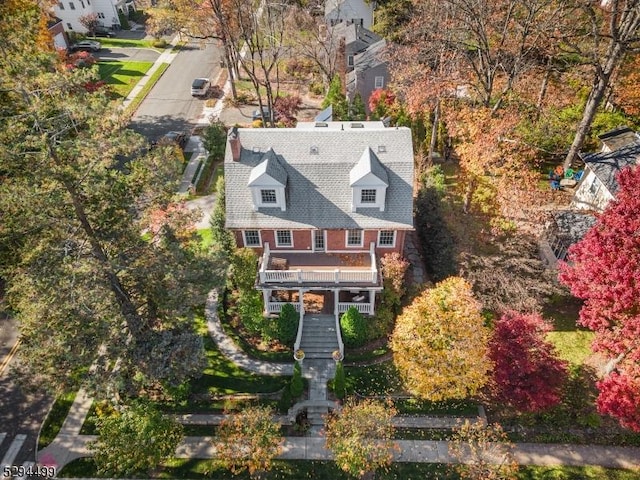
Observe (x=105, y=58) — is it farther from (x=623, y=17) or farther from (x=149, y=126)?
(x=623, y=17)

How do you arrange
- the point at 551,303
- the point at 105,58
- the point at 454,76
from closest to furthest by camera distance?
1. the point at 551,303
2. the point at 454,76
3. the point at 105,58

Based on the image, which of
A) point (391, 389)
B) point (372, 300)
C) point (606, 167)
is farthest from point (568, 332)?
point (606, 167)

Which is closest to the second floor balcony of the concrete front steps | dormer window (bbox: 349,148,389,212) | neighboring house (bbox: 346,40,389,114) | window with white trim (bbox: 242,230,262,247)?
window with white trim (bbox: 242,230,262,247)

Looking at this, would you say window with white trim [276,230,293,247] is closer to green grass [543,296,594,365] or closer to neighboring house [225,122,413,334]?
neighboring house [225,122,413,334]

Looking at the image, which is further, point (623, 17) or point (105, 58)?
point (105, 58)

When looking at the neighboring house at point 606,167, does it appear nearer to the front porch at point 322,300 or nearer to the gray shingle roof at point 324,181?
the gray shingle roof at point 324,181

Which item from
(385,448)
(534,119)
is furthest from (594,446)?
(534,119)

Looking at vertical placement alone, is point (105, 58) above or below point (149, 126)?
above

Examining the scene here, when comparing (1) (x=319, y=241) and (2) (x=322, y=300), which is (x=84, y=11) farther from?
(2) (x=322, y=300)
